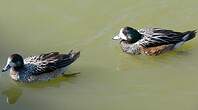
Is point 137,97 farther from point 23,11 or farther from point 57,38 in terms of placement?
point 23,11

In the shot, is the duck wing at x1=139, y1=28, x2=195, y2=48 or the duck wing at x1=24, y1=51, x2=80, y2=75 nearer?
the duck wing at x1=24, y1=51, x2=80, y2=75

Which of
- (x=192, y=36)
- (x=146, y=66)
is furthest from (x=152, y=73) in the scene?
(x=192, y=36)

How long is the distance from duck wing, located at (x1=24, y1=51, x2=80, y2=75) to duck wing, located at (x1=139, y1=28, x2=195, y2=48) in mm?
1314

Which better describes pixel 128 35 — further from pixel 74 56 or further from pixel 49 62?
pixel 49 62

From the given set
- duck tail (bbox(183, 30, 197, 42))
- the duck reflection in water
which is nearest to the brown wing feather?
duck tail (bbox(183, 30, 197, 42))

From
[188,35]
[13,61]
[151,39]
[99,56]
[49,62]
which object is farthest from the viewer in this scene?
[151,39]

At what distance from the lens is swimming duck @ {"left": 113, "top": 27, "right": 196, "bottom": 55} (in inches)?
→ 369

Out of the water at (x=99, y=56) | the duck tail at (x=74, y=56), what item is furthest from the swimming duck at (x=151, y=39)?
the duck tail at (x=74, y=56)

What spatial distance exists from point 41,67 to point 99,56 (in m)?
0.99

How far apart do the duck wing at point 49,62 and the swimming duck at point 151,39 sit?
103 centimetres

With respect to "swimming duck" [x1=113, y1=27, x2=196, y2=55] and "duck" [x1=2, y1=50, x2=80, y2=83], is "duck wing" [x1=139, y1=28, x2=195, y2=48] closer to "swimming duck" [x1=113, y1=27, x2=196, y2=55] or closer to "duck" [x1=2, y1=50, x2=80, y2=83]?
"swimming duck" [x1=113, y1=27, x2=196, y2=55]

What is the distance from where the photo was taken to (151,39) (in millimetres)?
9484

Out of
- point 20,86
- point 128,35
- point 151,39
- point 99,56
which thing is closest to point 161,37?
point 151,39

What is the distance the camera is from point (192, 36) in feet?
30.9
